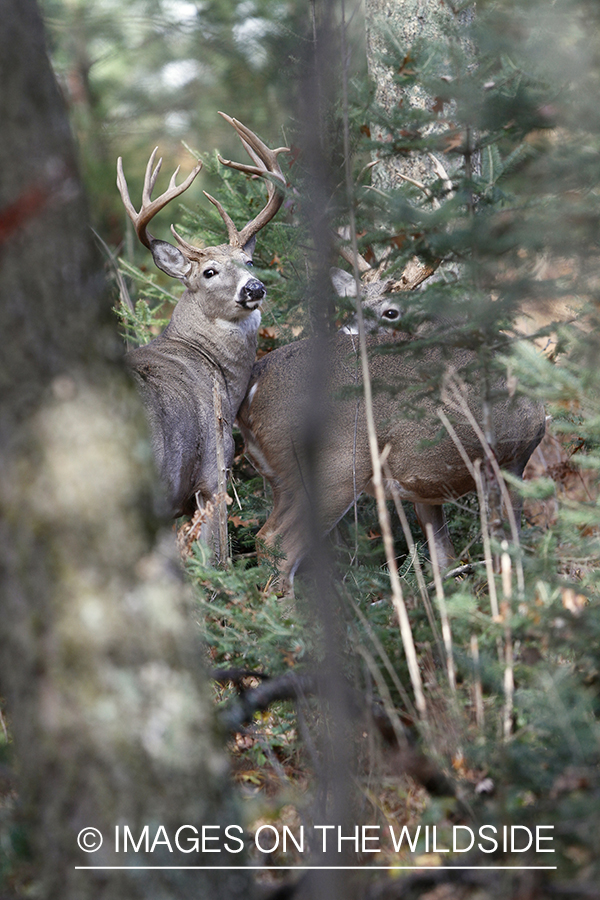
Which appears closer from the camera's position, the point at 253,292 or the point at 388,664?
the point at 388,664

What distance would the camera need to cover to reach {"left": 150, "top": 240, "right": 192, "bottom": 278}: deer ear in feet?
21.5

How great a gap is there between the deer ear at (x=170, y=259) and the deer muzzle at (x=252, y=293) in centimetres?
62

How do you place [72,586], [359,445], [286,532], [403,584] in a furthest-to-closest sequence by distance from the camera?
[286,532] < [359,445] < [403,584] < [72,586]

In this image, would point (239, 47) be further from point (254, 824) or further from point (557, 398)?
point (254, 824)

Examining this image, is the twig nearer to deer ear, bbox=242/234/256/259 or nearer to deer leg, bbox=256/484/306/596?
deer leg, bbox=256/484/306/596

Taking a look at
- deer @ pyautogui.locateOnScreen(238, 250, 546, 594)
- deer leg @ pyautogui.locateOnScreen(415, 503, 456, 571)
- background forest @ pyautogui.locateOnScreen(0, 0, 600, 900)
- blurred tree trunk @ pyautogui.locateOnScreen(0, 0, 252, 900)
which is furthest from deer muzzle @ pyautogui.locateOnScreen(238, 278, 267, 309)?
blurred tree trunk @ pyautogui.locateOnScreen(0, 0, 252, 900)

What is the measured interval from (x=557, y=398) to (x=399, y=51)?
1.70 meters

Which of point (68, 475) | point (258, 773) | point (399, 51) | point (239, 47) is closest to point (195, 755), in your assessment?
point (68, 475)

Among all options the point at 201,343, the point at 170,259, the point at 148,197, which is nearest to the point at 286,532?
the point at 201,343

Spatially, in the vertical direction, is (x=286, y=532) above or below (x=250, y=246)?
below

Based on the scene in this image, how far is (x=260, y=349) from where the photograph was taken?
7066 mm

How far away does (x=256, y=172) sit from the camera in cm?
608

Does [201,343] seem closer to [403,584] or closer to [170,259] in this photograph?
[170,259]

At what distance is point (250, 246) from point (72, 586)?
5175 mm
